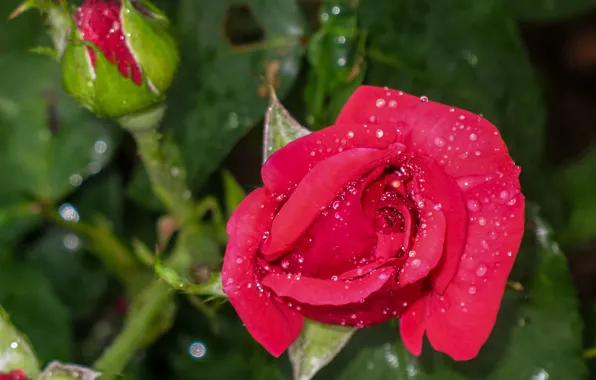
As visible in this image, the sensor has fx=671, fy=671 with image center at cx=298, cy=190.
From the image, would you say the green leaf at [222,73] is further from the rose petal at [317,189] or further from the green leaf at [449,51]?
the rose petal at [317,189]

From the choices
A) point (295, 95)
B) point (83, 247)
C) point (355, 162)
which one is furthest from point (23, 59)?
point (355, 162)

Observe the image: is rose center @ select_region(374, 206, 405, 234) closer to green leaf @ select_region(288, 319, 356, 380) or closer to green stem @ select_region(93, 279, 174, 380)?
green leaf @ select_region(288, 319, 356, 380)

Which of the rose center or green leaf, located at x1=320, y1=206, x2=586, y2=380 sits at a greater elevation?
the rose center

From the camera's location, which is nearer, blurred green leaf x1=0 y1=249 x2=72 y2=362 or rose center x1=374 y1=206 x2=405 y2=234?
rose center x1=374 y1=206 x2=405 y2=234

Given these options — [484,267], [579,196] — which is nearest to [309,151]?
[484,267]

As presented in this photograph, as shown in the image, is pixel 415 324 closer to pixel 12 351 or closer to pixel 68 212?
pixel 12 351

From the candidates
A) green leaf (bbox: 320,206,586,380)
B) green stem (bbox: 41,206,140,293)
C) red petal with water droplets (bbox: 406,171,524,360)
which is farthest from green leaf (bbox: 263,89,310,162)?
green stem (bbox: 41,206,140,293)
